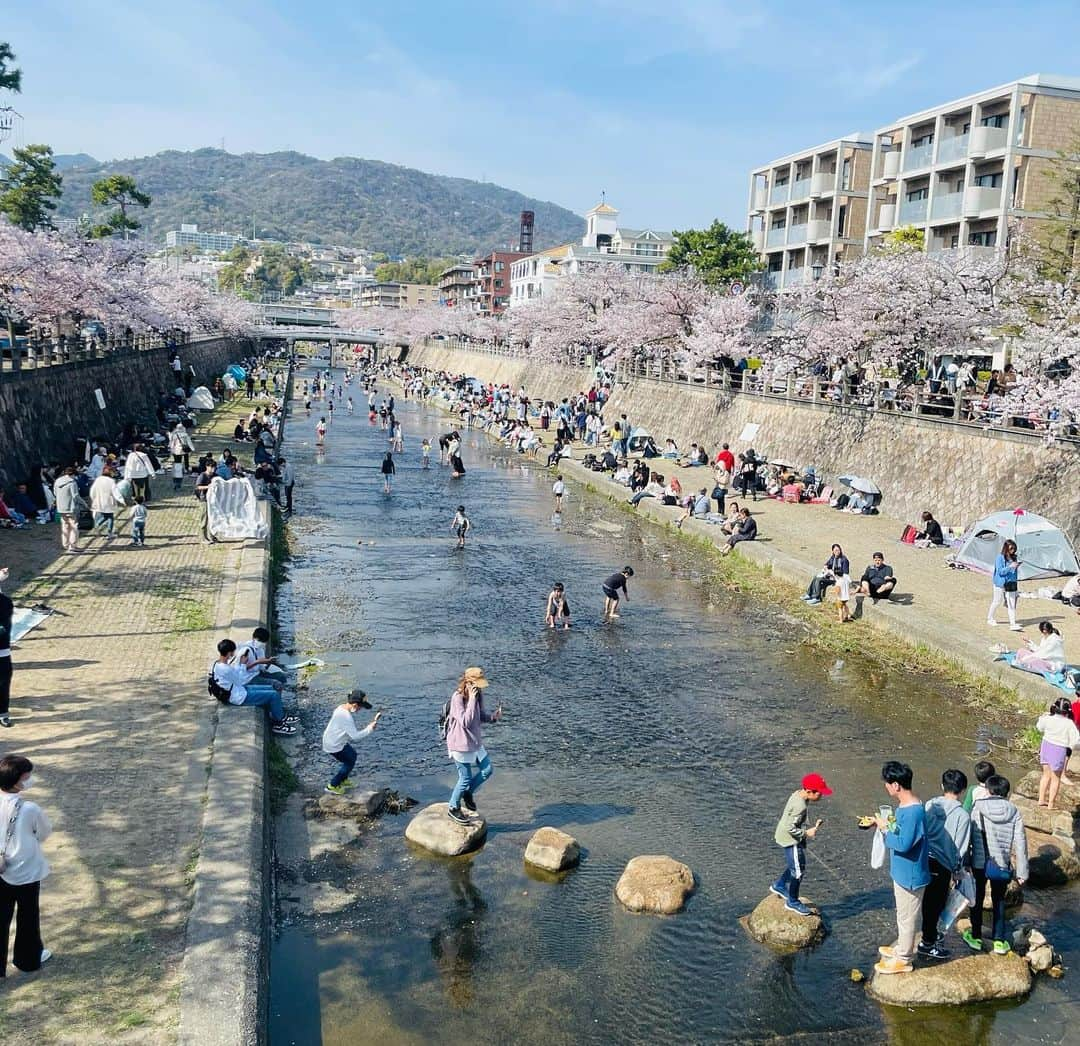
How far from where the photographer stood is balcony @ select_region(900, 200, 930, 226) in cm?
4053

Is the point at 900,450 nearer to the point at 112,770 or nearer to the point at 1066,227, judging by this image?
the point at 1066,227

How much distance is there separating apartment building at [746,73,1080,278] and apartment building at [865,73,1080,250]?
41 millimetres

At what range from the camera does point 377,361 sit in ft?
444

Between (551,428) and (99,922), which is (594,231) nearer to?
(551,428)

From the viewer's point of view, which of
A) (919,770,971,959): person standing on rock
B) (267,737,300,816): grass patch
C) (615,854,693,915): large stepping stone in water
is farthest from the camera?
(267,737,300,816): grass patch

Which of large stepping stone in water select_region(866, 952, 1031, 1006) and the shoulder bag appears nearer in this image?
the shoulder bag

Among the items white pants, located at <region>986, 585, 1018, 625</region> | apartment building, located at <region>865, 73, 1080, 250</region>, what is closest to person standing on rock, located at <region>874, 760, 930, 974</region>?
white pants, located at <region>986, 585, 1018, 625</region>

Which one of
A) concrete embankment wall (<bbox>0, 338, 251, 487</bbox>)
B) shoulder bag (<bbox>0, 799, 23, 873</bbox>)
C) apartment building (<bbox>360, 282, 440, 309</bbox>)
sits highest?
apartment building (<bbox>360, 282, 440, 309</bbox>)

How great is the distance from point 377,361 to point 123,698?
422 ft

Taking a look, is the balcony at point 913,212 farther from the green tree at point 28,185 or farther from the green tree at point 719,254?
the green tree at point 28,185

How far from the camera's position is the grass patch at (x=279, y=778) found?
30.8 ft

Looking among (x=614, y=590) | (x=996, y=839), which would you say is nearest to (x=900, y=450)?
(x=614, y=590)

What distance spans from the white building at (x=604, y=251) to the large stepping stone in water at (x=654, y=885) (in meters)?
83.1

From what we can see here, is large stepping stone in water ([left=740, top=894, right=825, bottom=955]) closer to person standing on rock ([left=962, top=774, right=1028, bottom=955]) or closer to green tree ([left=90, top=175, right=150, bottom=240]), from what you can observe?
person standing on rock ([left=962, top=774, right=1028, bottom=955])
